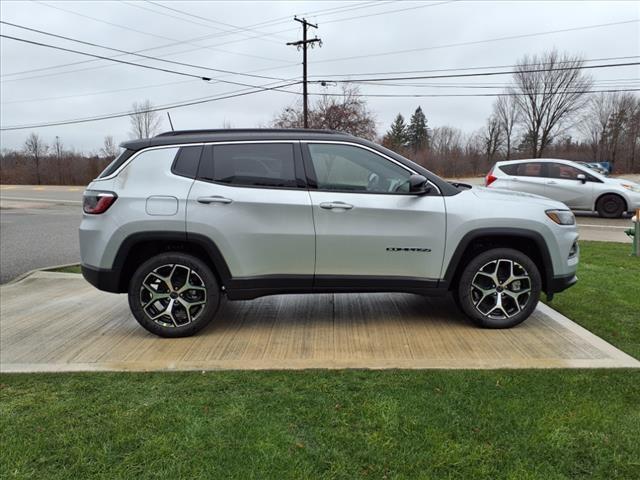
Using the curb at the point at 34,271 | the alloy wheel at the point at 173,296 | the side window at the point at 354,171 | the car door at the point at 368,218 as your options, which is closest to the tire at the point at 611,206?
the car door at the point at 368,218

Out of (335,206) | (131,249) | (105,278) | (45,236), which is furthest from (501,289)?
(45,236)

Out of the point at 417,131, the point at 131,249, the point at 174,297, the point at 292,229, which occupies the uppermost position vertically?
the point at 417,131

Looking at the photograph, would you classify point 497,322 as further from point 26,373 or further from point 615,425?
point 26,373

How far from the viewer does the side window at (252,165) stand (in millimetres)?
4250

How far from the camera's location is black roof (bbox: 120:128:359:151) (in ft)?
14.2

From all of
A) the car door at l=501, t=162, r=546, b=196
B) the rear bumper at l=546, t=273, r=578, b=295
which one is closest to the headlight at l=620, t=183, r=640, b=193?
the car door at l=501, t=162, r=546, b=196

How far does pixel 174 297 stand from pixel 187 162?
1185 mm

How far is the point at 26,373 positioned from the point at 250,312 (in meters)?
2.09

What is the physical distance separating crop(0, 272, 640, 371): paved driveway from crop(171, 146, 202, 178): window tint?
1.45 m

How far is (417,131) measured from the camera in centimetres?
9500

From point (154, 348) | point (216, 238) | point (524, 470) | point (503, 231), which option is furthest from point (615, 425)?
point (154, 348)

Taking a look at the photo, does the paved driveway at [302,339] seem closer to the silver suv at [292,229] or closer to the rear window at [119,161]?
the silver suv at [292,229]

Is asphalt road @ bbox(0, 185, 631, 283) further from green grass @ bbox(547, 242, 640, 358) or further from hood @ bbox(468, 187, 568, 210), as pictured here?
hood @ bbox(468, 187, 568, 210)

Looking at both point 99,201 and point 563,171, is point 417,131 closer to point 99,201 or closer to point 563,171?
point 563,171
